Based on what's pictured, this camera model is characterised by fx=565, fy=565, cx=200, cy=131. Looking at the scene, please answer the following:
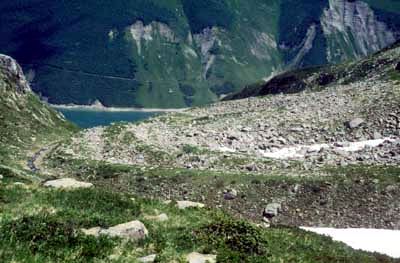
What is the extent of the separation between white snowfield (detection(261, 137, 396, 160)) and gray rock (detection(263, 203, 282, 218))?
15383 mm

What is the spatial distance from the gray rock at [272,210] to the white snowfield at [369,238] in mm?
3885

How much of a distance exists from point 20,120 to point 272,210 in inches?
2161

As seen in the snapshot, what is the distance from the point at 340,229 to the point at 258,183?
826 centimetres

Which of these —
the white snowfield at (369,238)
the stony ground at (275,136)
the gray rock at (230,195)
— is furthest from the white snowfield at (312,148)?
the white snowfield at (369,238)

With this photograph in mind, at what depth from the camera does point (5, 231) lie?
15.3m

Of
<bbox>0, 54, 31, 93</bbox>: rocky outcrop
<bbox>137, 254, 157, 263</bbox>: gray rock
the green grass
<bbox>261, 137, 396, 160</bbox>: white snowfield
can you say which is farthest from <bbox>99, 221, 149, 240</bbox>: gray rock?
<bbox>0, 54, 31, 93</bbox>: rocky outcrop

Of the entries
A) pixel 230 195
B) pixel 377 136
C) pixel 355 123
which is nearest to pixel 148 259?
pixel 230 195

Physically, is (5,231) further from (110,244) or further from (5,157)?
(5,157)

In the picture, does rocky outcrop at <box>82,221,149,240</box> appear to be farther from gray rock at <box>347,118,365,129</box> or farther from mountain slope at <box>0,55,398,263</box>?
gray rock at <box>347,118,365,129</box>

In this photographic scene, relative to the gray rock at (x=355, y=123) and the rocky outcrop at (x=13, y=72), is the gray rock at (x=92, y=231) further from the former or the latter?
the rocky outcrop at (x=13, y=72)

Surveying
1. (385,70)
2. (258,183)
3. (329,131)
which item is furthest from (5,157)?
(385,70)

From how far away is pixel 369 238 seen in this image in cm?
3569

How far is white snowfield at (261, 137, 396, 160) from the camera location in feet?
188

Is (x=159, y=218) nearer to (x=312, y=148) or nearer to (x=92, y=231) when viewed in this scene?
(x=92, y=231)
